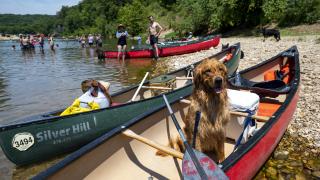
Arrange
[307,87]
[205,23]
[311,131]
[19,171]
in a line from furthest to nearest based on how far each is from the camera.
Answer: [205,23], [307,87], [311,131], [19,171]

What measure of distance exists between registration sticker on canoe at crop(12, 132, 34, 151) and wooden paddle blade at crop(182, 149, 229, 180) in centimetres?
325

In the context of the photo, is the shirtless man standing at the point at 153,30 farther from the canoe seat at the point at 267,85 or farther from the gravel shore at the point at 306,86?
the canoe seat at the point at 267,85

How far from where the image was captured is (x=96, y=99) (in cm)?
679

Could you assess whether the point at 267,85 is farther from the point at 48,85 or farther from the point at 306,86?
the point at 48,85

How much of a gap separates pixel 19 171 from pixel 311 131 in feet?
19.1

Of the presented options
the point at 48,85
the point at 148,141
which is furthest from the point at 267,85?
the point at 48,85

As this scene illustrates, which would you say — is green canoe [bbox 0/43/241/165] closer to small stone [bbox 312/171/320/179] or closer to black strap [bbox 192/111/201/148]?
black strap [bbox 192/111/201/148]

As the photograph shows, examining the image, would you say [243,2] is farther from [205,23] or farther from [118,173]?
[118,173]

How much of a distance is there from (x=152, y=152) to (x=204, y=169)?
2.01 metres

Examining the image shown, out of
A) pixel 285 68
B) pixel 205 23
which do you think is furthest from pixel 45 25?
pixel 285 68

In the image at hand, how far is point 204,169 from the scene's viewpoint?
3.56m

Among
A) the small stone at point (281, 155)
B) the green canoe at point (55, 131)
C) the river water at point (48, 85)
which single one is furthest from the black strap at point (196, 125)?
the river water at point (48, 85)

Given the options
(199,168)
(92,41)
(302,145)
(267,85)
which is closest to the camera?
(199,168)

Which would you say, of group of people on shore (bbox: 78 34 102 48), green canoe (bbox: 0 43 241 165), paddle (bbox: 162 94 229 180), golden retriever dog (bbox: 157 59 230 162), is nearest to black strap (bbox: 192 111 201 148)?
golden retriever dog (bbox: 157 59 230 162)
